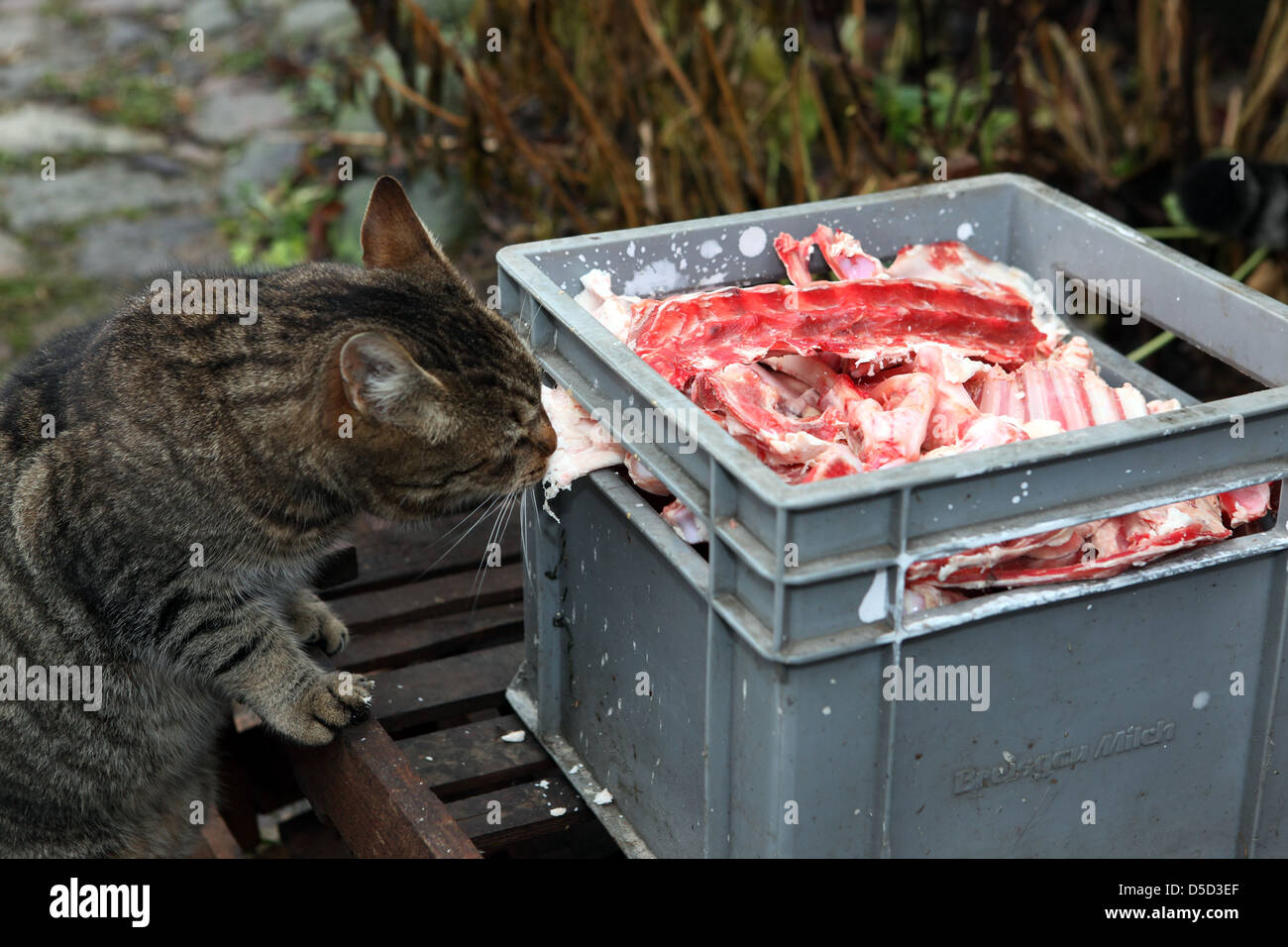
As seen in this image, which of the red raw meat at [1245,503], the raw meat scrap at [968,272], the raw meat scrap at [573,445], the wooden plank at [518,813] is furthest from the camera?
the raw meat scrap at [968,272]

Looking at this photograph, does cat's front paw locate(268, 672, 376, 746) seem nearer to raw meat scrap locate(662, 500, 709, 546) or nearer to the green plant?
raw meat scrap locate(662, 500, 709, 546)

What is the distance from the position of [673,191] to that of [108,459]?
1970 millimetres

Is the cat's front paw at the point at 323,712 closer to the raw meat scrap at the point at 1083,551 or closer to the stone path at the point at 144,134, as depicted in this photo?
the raw meat scrap at the point at 1083,551

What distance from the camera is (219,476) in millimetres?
2061

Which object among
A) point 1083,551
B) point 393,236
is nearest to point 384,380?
point 393,236

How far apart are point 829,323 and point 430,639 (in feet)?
3.14

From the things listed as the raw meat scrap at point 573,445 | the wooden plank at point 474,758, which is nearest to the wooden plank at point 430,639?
the wooden plank at point 474,758

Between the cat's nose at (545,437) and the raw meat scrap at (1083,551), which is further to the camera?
the cat's nose at (545,437)

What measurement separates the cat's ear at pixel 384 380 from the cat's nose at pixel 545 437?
0.16 m

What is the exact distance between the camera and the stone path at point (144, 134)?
4.76 meters

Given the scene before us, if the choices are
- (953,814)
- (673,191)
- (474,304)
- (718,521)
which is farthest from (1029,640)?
(673,191)

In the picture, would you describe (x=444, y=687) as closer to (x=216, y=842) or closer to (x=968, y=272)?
(x=216, y=842)

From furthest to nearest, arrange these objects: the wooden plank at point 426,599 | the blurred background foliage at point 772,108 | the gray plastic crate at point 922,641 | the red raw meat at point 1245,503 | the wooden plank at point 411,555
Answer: the blurred background foliage at point 772,108 → the wooden plank at point 411,555 → the wooden plank at point 426,599 → the red raw meat at point 1245,503 → the gray plastic crate at point 922,641
